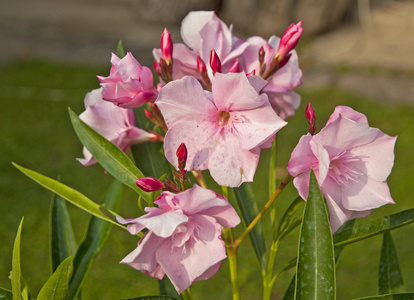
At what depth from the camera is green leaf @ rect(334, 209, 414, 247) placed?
0.69 metres

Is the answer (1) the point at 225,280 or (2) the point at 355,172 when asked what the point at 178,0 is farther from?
(2) the point at 355,172

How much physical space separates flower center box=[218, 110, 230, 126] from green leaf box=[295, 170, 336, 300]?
5.4 inches

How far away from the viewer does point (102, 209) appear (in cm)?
68

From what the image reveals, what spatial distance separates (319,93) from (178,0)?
5.86ft

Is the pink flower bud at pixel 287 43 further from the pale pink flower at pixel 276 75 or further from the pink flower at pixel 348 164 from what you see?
the pink flower at pixel 348 164

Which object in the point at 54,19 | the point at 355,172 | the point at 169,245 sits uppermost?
the point at 355,172

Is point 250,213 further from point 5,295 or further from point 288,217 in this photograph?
point 5,295

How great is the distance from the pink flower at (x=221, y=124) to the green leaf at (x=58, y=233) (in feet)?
1.11

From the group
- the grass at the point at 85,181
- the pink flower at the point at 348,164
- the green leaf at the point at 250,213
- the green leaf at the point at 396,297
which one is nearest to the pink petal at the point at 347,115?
the pink flower at the point at 348,164

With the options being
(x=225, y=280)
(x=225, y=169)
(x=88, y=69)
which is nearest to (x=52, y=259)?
(x=225, y=169)

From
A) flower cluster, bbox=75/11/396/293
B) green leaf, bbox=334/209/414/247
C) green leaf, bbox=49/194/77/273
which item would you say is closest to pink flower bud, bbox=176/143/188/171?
flower cluster, bbox=75/11/396/293

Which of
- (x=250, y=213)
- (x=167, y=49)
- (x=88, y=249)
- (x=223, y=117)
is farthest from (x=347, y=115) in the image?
(x=88, y=249)

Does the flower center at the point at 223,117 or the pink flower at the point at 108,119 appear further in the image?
the pink flower at the point at 108,119

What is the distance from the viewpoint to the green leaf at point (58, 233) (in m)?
0.92
